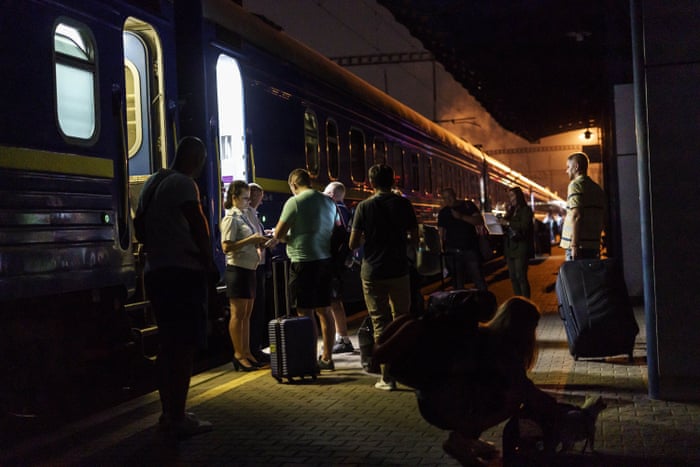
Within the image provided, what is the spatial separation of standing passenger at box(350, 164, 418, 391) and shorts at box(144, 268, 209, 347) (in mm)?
1743

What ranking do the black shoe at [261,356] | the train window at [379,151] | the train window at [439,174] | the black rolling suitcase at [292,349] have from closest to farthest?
the black rolling suitcase at [292,349] → the black shoe at [261,356] → the train window at [379,151] → the train window at [439,174]

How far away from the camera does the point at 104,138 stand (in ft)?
23.6

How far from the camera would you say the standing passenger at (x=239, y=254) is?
835 centimetres

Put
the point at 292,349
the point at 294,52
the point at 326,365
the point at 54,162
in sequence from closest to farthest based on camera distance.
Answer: the point at 54,162
the point at 292,349
the point at 326,365
the point at 294,52

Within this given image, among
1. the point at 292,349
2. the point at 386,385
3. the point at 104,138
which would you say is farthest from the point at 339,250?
the point at 104,138

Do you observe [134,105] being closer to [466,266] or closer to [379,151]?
[466,266]

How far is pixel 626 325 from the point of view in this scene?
317 inches

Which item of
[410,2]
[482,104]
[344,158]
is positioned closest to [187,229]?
[344,158]

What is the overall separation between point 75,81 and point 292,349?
268 centimetres

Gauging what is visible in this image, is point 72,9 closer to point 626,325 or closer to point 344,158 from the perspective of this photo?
point 626,325

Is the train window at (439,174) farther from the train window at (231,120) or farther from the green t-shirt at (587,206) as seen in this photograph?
the green t-shirt at (587,206)

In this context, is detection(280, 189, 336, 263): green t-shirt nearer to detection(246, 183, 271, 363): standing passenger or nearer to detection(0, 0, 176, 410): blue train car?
detection(246, 183, 271, 363): standing passenger

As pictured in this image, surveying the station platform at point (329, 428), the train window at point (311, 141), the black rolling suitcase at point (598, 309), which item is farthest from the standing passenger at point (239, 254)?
the train window at point (311, 141)

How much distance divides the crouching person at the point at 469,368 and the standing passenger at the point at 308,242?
3517 millimetres
